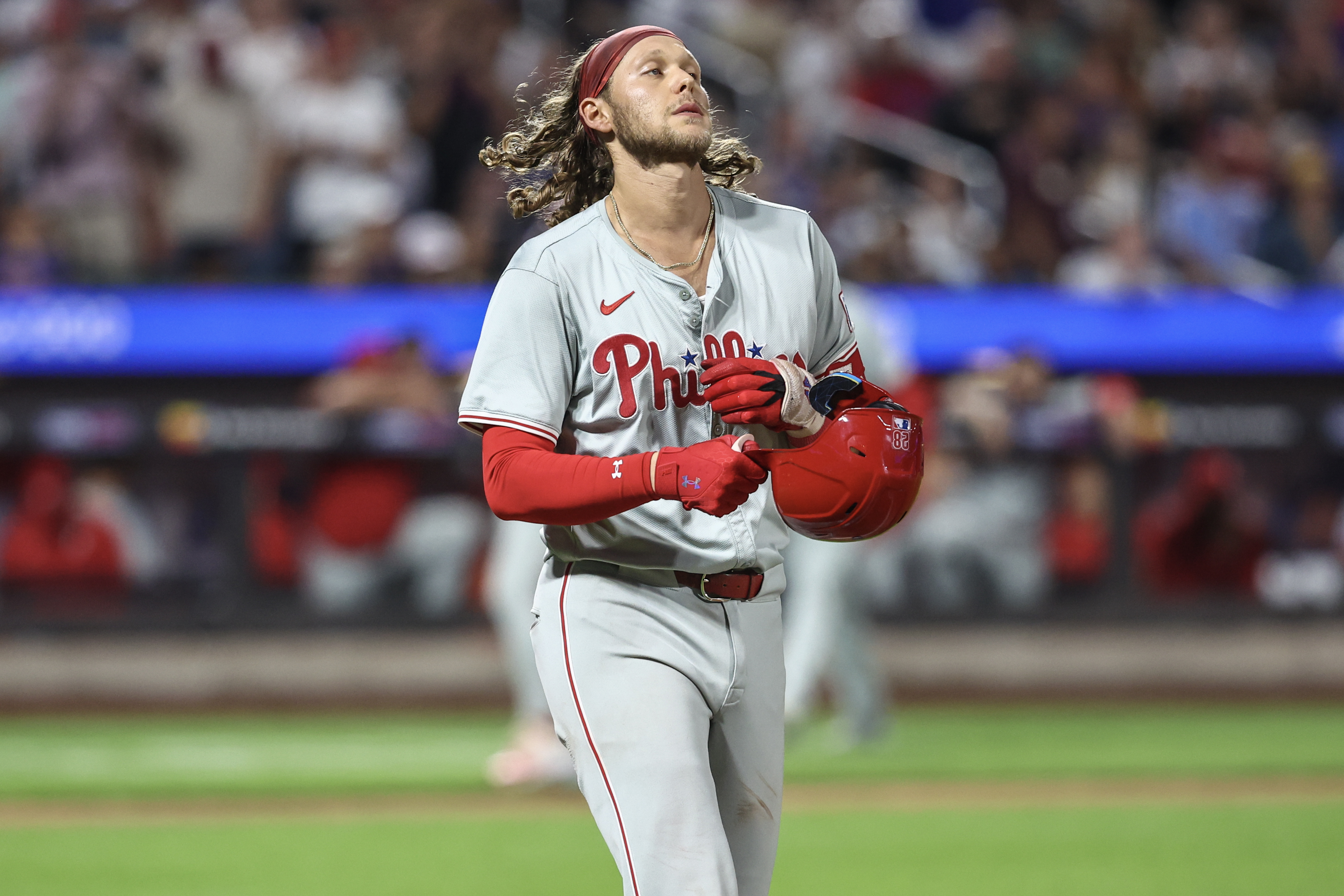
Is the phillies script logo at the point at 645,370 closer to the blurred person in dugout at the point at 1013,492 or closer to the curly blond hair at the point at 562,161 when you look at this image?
the curly blond hair at the point at 562,161

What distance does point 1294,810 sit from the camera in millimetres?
7273

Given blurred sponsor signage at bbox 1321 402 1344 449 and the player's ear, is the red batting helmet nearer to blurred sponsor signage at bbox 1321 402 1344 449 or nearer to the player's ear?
the player's ear

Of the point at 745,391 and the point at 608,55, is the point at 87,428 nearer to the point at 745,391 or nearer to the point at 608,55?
the point at 608,55

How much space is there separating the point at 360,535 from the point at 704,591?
780cm

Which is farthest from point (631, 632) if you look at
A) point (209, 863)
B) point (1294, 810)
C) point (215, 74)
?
point (215, 74)

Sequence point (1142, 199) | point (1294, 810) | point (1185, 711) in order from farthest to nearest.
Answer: point (1142, 199), point (1185, 711), point (1294, 810)

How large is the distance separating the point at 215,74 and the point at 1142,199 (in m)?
6.41

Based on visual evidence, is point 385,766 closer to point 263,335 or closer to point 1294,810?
point 263,335

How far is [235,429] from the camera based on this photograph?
10758mm

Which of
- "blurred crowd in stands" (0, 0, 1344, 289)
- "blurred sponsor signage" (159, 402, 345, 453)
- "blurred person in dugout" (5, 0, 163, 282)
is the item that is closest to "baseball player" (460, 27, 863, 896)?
"blurred sponsor signage" (159, 402, 345, 453)

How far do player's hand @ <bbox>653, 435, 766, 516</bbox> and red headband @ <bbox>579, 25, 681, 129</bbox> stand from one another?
83cm

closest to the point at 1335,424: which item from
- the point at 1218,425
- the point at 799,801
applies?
the point at 1218,425

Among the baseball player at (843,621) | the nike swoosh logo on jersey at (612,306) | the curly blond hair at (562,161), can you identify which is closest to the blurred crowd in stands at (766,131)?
the baseball player at (843,621)

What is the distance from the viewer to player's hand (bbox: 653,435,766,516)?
288cm
